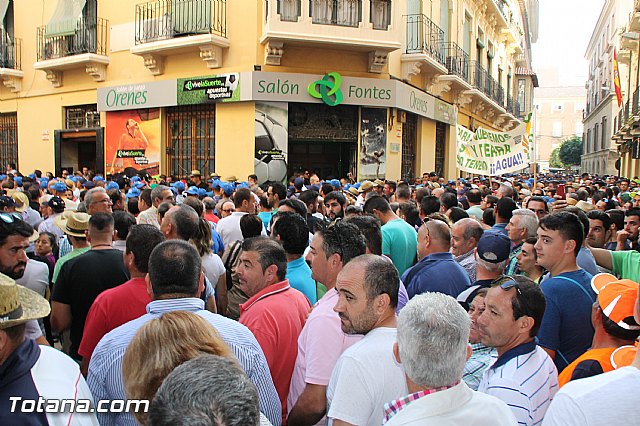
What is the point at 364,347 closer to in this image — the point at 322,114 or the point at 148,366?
the point at 148,366

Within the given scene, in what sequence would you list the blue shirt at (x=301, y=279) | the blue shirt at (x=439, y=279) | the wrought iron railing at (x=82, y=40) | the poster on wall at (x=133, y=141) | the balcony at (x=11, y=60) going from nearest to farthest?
the blue shirt at (x=301, y=279)
the blue shirt at (x=439, y=279)
the poster on wall at (x=133, y=141)
the wrought iron railing at (x=82, y=40)
the balcony at (x=11, y=60)

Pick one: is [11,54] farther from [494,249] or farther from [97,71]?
[494,249]

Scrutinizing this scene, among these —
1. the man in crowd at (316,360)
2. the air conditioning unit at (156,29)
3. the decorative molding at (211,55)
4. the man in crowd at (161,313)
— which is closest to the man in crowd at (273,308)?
the man in crowd at (316,360)

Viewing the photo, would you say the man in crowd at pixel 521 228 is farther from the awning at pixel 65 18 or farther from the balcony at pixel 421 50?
the awning at pixel 65 18

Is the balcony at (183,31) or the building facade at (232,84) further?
the balcony at (183,31)

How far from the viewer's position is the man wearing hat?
201 centimetres

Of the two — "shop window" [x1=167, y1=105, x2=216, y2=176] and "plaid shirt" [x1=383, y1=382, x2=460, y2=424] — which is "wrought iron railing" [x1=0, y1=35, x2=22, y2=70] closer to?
"shop window" [x1=167, y1=105, x2=216, y2=176]

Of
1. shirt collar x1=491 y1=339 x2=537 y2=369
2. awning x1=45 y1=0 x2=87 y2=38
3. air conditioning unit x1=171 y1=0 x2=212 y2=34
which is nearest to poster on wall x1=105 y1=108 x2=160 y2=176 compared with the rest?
air conditioning unit x1=171 y1=0 x2=212 y2=34

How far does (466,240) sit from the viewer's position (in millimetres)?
5406

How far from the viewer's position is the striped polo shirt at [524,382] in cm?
260

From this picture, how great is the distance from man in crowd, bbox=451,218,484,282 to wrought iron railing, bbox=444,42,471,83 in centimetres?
1651

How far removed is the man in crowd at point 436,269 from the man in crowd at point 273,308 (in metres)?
1.30

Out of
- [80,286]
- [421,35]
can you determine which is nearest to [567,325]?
[80,286]

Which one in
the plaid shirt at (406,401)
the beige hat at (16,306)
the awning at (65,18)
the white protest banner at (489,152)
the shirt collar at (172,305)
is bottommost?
the plaid shirt at (406,401)
